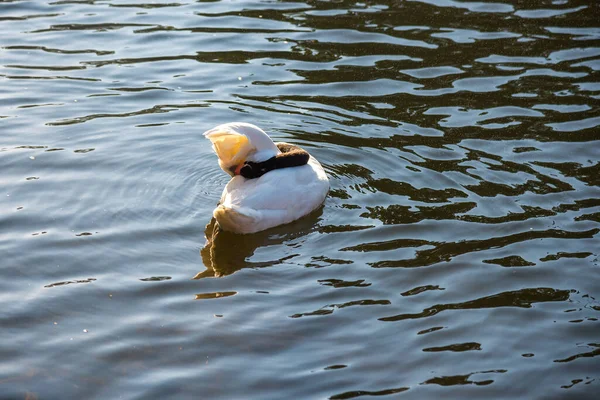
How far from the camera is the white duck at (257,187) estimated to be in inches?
294

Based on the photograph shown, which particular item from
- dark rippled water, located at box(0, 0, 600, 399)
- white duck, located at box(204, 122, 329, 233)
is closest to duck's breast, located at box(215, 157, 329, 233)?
white duck, located at box(204, 122, 329, 233)

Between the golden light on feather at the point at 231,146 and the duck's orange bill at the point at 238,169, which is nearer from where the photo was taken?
the golden light on feather at the point at 231,146

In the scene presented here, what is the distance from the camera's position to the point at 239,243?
24.8 feet

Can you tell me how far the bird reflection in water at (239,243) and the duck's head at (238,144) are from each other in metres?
0.56

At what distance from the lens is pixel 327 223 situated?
7.78 m

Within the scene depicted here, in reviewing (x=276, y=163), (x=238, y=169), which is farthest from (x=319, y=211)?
(x=238, y=169)

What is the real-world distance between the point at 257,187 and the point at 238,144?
0.43m

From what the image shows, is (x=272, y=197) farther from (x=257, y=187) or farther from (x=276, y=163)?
(x=276, y=163)

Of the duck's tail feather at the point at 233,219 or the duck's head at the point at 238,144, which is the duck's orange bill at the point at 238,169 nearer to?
the duck's head at the point at 238,144

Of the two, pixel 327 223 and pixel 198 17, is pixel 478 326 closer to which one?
pixel 327 223

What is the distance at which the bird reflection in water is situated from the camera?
712cm

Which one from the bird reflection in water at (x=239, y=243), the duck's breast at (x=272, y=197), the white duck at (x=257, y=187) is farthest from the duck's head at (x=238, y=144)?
the bird reflection in water at (x=239, y=243)

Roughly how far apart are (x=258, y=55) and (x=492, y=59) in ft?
10.2

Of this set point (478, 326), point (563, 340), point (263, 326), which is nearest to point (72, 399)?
point (263, 326)
